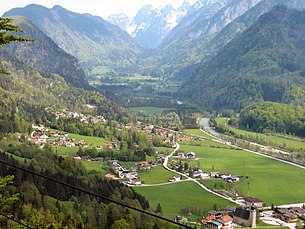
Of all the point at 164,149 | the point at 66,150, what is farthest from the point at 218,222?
the point at 164,149

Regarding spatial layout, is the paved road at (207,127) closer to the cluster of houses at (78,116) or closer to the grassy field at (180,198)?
the cluster of houses at (78,116)

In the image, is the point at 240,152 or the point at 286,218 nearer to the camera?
the point at 286,218

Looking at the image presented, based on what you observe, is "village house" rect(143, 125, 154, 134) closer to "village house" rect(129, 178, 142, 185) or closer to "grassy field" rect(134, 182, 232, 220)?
"village house" rect(129, 178, 142, 185)

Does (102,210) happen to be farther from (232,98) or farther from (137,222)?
(232,98)

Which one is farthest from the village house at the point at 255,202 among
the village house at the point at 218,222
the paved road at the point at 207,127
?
the paved road at the point at 207,127

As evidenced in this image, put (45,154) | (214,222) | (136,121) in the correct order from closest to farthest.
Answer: (214,222) < (45,154) < (136,121)

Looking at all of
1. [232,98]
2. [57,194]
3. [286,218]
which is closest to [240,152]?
[286,218]

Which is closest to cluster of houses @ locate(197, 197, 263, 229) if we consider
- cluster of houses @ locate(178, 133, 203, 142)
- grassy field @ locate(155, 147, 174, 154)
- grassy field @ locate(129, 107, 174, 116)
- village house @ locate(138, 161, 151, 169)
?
village house @ locate(138, 161, 151, 169)
